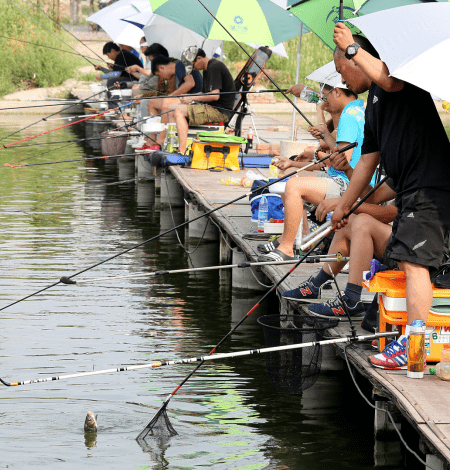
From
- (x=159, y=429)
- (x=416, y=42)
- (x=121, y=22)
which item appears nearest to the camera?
(x=416, y=42)

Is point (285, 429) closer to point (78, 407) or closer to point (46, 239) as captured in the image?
point (78, 407)

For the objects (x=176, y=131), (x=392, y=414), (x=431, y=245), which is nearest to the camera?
(x=431, y=245)

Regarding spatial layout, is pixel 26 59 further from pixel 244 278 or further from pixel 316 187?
→ pixel 316 187

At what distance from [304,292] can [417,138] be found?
142cm

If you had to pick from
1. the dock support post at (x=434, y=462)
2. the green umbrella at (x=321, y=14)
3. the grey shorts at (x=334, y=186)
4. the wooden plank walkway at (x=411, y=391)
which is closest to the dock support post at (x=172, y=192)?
the green umbrella at (x=321, y=14)

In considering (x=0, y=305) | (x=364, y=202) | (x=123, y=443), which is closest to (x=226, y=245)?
(x=0, y=305)

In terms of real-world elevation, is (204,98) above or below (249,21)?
below

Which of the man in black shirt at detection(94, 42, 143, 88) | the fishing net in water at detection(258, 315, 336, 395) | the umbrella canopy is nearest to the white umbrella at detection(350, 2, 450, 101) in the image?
the fishing net in water at detection(258, 315, 336, 395)

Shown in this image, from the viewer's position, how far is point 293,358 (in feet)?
13.6

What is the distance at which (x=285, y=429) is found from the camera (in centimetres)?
434

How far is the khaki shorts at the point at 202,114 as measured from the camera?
1042cm

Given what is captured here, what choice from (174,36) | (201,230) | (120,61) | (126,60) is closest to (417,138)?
(201,230)

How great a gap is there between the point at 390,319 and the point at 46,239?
18.3 ft

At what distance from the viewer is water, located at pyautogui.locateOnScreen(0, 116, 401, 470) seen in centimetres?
398
